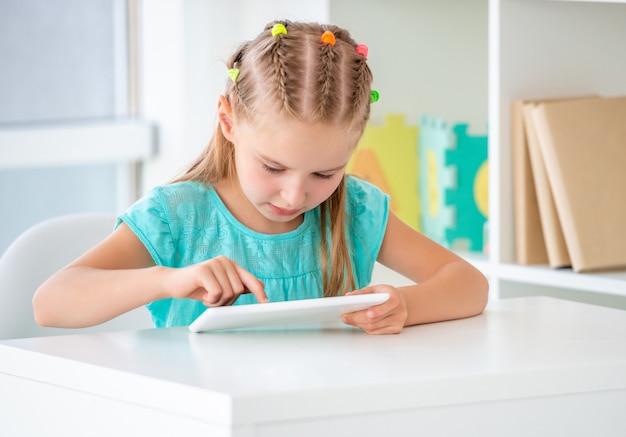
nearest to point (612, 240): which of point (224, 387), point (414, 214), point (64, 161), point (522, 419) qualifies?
point (414, 214)

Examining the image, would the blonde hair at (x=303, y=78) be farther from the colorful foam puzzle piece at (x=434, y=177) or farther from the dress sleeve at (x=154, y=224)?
the colorful foam puzzle piece at (x=434, y=177)

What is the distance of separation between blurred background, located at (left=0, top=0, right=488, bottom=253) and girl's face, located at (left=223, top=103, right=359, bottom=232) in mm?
1025

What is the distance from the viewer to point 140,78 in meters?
2.65

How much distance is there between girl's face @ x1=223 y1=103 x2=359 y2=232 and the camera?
1138 millimetres

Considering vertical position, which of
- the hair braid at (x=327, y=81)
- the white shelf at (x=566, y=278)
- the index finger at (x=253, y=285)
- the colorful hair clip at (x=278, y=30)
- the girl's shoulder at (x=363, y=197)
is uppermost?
the colorful hair clip at (x=278, y=30)

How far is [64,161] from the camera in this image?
2377 mm

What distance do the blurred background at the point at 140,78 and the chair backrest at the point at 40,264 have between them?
904mm

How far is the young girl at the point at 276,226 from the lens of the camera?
113cm

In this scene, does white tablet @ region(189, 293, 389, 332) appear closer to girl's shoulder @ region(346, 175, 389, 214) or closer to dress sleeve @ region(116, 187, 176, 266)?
dress sleeve @ region(116, 187, 176, 266)

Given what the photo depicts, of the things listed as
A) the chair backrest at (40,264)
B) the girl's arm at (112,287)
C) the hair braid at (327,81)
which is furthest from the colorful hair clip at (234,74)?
the chair backrest at (40,264)

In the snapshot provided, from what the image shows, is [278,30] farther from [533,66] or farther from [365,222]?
[533,66]

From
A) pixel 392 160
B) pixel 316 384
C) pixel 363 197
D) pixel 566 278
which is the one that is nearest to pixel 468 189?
pixel 392 160

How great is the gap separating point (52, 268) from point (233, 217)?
27 cm

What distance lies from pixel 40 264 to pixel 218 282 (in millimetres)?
467
